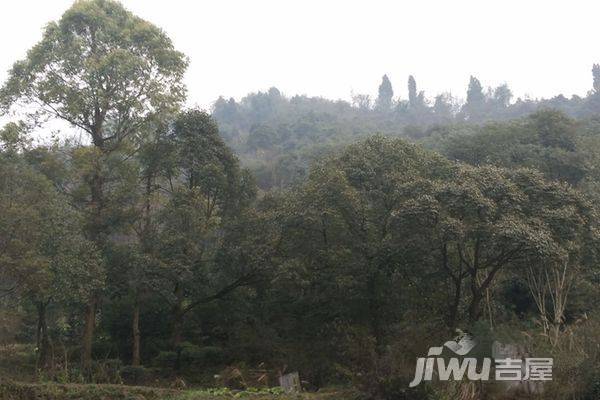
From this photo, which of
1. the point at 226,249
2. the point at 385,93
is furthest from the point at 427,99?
the point at 226,249

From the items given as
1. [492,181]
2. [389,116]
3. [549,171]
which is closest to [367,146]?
[492,181]

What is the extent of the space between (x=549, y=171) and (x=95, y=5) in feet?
59.6

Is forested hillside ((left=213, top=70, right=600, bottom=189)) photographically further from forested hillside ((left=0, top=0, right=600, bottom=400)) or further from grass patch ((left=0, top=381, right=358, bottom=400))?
grass patch ((left=0, top=381, right=358, bottom=400))

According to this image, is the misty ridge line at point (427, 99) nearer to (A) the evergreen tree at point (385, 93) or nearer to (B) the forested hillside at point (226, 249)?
(A) the evergreen tree at point (385, 93)

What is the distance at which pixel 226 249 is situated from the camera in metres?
14.2

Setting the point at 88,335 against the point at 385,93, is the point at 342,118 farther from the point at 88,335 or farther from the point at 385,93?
the point at 88,335

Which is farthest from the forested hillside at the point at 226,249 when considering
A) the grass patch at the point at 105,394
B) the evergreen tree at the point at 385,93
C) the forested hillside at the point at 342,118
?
the evergreen tree at the point at 385,93

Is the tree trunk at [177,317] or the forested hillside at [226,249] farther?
the tree trunk at [177,317]

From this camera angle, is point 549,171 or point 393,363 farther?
point 549,171

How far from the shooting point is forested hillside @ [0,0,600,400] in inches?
411

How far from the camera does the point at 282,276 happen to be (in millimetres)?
12469

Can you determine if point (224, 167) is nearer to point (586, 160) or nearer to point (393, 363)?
point (393, 363)

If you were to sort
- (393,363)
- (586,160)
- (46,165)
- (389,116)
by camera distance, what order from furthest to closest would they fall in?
(389,116) → (586,160) → (46,165) → (393,363)

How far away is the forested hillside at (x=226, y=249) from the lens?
10445mm
